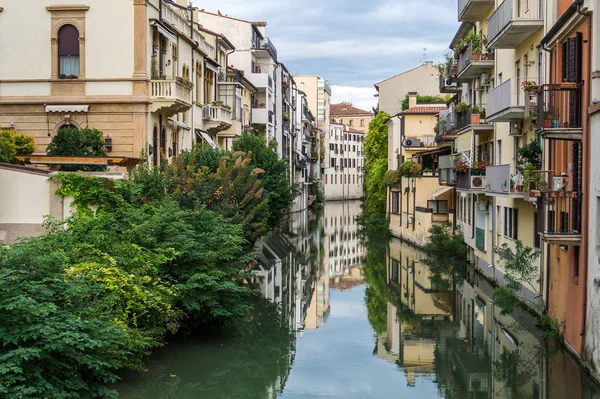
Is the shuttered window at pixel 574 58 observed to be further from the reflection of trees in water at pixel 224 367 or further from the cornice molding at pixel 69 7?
the cornice molding at pixel 69 7

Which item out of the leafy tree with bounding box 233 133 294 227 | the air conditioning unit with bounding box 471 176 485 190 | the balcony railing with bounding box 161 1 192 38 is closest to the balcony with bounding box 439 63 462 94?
the air conditioning unit with bounding box 471 176 485 190

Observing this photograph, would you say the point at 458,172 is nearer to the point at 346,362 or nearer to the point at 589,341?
the point at 346,362

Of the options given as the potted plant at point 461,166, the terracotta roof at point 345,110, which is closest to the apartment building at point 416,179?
the potted plant at point 461,166

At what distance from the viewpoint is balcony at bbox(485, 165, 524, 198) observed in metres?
24.4

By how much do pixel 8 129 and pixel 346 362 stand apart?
54.9ft

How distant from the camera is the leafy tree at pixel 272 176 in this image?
1544 inches

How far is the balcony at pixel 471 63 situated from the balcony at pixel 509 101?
5.56m

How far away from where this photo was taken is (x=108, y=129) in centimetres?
3069

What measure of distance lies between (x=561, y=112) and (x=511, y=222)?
9.66m

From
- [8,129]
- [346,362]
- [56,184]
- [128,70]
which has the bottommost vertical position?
[346,362]

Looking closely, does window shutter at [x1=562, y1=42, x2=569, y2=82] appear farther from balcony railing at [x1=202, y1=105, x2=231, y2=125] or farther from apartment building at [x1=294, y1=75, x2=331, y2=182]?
apartment building at [x1=294, y1=75, x2=331, y2=182]

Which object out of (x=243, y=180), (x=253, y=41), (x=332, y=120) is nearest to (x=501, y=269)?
(x=243, y=180)

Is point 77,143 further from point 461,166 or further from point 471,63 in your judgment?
point 461,166

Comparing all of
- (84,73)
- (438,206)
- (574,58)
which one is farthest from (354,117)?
(574,58)
